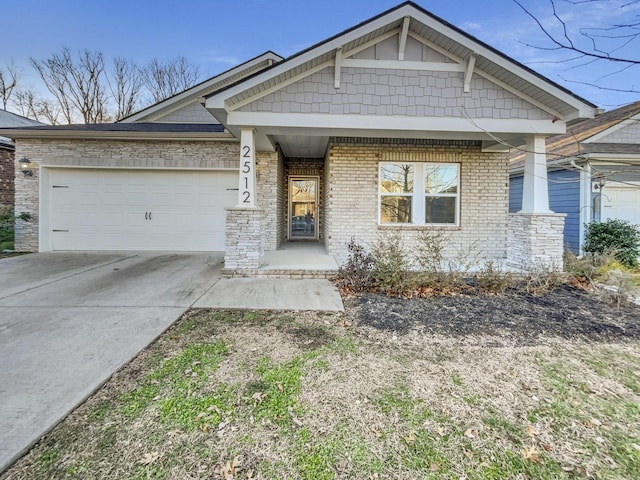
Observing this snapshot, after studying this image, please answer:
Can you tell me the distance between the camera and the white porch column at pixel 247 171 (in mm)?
6332

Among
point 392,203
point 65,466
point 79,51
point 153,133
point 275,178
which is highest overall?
point 79,51

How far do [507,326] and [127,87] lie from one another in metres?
28.4

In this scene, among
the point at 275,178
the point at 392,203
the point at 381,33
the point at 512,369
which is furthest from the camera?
the point at 275,178

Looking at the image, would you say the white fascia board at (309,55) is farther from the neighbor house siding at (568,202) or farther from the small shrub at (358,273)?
the neighbor house siding at (568,202)

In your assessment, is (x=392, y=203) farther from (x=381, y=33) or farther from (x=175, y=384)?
(x=175, y=384)

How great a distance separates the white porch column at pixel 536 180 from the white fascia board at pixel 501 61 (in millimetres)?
782

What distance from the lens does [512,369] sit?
2.84 metres

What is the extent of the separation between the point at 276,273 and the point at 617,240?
856 cm

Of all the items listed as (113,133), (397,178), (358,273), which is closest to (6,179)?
(113,133)

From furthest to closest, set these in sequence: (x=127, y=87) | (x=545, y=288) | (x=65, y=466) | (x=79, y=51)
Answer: (x=127, y=87) → (x=79, y=51) → (x=545, y=288) → (x=65, y=466)

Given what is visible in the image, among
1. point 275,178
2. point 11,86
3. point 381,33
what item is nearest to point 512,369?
point 381,33

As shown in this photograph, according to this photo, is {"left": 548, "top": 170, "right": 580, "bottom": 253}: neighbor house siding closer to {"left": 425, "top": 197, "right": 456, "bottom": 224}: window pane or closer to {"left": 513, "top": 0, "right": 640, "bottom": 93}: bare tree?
{"left": 425, "top": 197, "right": 456, "bottom": 224}: window pane

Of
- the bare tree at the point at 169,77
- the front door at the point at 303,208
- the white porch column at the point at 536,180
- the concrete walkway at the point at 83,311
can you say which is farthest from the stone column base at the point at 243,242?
the bare tree at the point at 169,77

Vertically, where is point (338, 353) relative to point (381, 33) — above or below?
below
